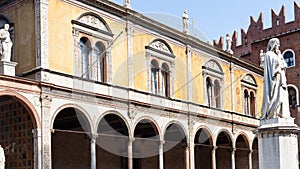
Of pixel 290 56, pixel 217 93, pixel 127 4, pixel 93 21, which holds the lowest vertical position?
pixel 217 93

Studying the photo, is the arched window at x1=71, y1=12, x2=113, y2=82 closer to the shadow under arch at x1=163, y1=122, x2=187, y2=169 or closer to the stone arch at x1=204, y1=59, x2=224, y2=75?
the shadow under arch at x1=163, y1=122, x2=187, y2=169

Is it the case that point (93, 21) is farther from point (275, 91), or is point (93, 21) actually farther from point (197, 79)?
point (275, 91)

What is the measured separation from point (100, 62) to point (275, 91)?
11.8 meters

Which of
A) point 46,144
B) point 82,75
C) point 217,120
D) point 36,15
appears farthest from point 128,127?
point 217,120

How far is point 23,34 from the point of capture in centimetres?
1900

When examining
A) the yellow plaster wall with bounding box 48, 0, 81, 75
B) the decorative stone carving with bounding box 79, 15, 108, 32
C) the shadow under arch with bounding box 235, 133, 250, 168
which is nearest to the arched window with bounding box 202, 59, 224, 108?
the shadow under arch with bounding box 235, 133, 250, 168

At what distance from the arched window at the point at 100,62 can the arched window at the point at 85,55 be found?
0.41 meters

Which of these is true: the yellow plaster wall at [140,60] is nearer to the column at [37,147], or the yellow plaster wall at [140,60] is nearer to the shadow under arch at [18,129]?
the shadow under arch at [18,129]

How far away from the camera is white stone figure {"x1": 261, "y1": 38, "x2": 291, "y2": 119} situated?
1021 centimetres

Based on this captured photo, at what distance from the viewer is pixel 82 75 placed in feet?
64.7

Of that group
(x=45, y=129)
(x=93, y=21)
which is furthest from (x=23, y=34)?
(x=45, y=129)

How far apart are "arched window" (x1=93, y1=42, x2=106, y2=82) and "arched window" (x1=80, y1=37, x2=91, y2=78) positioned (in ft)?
1.35

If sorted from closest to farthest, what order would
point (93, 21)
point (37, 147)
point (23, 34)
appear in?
point (37, 147), point (23, 34), point (93, 21)

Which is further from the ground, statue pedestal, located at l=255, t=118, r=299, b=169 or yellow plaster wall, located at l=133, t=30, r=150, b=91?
yellow plaster wall, located at l=133, t=30, r=150, b=91
